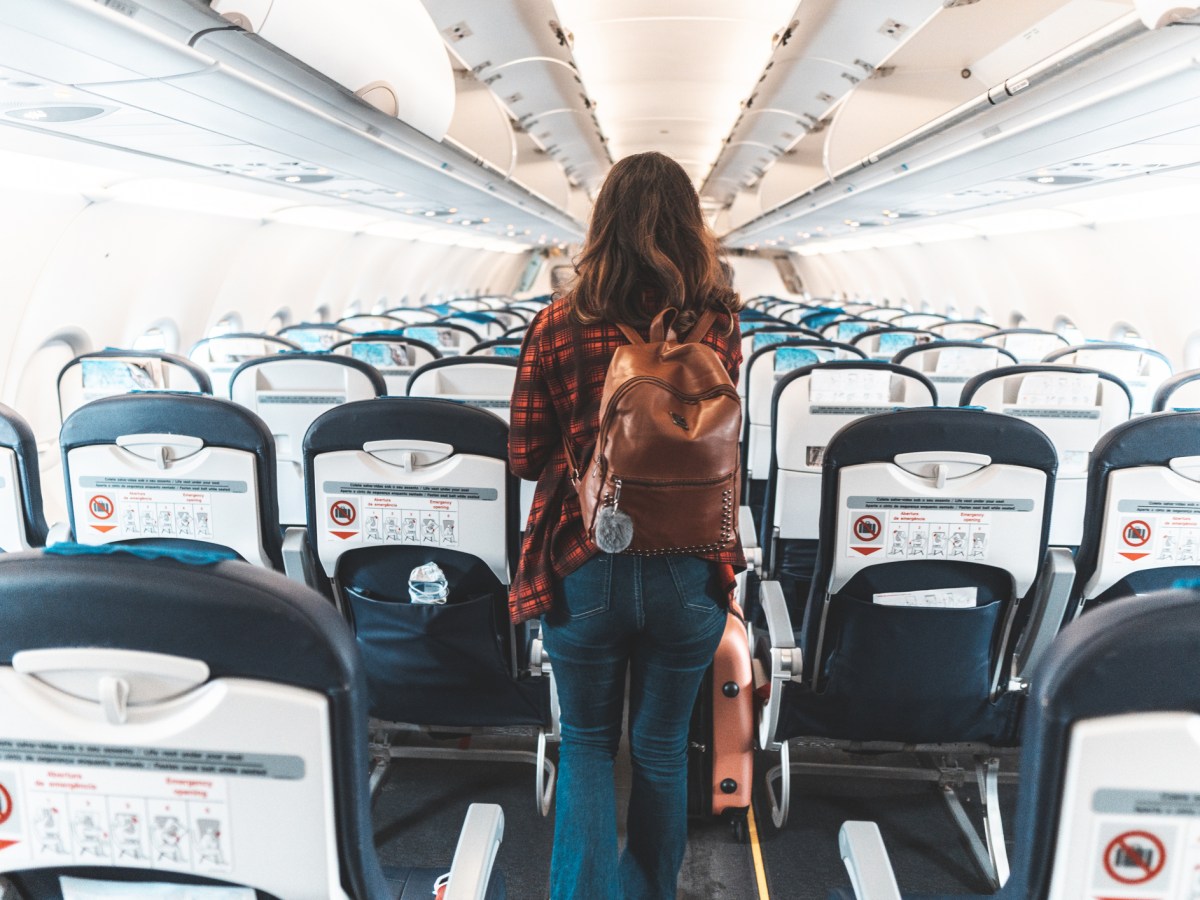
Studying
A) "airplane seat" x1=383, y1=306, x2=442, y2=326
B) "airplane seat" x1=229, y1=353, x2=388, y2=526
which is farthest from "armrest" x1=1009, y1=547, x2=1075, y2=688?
"airplane seat" x1=383, y1=306, x2=442, y2=326

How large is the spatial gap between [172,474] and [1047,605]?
2455 millimetres

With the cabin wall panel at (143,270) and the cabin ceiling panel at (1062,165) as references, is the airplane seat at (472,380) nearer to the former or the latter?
the cabin ceiling panel at (1062,165)

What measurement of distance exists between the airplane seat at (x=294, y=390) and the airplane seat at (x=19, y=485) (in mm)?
1758

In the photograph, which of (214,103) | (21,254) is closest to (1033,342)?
(214,103)

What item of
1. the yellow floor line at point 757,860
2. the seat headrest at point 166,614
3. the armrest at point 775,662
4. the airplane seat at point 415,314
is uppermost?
the airplane seat at point 415,314

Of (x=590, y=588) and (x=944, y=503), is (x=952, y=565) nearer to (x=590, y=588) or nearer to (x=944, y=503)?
(x=944, y=503)

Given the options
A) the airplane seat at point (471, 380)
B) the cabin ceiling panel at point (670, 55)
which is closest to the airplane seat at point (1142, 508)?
the airplane seat at point (471, 380)

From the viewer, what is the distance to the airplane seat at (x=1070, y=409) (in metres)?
4.02

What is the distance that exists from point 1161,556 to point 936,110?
24.4 feet

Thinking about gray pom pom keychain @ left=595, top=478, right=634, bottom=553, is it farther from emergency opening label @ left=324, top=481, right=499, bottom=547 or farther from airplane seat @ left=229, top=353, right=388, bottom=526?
airplane seat @ left=229, top=353, right=388, bottom=526

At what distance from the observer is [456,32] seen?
498 centimetres

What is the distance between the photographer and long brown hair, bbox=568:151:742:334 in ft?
6.34

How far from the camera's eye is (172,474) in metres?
2.58

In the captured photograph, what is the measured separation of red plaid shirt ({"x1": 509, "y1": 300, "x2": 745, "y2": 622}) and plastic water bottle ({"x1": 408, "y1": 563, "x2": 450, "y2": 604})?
55 cm
